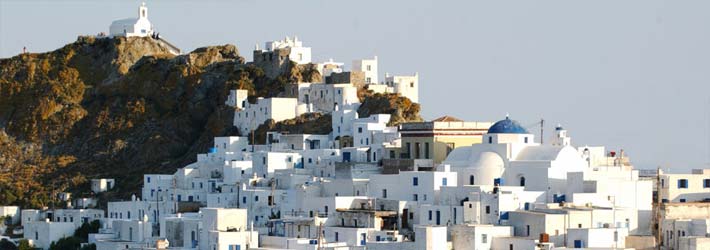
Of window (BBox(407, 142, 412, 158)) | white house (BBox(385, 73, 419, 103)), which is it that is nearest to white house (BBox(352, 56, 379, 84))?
white house (BBox(385, 73, 419, 103))

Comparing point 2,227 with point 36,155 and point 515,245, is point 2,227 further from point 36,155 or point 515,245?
point 515,245

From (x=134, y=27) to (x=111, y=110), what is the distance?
896 centimetres

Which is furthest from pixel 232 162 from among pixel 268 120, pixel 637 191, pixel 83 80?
pixel 83 80

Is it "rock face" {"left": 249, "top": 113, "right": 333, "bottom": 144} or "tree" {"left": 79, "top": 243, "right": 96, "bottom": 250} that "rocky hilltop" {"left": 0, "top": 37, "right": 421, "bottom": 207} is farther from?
"tree" {"left": 79, "top": 243, "right": 96, "bottom": 250}

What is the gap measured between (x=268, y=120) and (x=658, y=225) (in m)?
29.4

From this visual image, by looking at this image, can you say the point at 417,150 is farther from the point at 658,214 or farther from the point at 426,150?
the point at 658,214

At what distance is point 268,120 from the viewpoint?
86.1 m

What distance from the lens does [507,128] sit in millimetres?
67750

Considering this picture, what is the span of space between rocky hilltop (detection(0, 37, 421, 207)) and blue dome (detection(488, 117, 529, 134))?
774 inches

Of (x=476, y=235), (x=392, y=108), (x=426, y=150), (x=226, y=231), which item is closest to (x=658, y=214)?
(x=476, y=235)

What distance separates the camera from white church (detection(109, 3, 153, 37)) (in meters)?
105

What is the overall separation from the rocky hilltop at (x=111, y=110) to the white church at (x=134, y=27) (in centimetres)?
108

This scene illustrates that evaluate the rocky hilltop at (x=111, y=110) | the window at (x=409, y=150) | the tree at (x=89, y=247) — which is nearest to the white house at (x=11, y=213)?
the rocky hilltop at (x=111, y=110)

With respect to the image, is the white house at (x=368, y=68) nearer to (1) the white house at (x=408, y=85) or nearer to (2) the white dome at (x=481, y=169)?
(1) the white house at (x=408, y=85)
